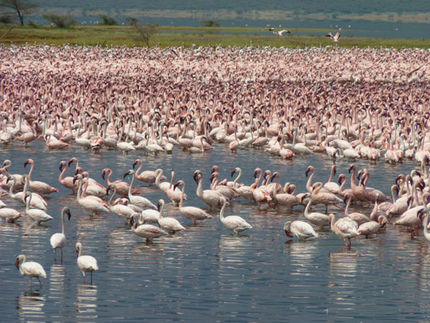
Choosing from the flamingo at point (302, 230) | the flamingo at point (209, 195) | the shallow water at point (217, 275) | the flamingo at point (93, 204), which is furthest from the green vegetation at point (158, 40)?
the flamingo at point (302, 230)

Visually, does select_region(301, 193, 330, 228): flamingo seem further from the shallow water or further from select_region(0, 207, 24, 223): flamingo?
select_region(0, 207, 24, 223): flamingo

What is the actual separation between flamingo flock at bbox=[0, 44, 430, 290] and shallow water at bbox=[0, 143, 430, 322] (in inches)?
14.4

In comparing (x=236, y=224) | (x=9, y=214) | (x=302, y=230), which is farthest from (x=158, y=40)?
(x=302, y=230)

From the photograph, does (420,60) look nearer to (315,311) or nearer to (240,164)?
(240,164)

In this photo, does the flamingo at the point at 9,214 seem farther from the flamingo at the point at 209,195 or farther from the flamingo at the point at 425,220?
the flamingo at the point at 425,220

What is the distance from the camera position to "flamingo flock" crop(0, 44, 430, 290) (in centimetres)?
1973

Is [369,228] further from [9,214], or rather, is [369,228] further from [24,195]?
[24,195]

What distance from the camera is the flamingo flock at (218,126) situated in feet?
64.7

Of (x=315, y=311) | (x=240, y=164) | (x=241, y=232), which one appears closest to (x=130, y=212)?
(x=241, y=232)

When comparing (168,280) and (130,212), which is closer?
(168,280)

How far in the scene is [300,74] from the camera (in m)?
54.3

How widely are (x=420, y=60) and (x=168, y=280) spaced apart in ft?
163

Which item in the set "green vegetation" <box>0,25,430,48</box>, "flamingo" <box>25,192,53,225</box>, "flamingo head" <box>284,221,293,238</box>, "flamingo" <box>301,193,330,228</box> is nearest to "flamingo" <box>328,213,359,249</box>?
"flamingo head" <box>284,221,293,238</box>

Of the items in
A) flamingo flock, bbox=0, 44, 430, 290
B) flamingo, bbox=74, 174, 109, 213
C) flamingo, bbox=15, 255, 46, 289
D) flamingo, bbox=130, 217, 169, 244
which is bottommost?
flamingo flock, bbox=0, 44, 430, 290
